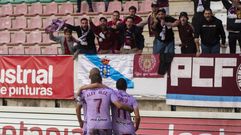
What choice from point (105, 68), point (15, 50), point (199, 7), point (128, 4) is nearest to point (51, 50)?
point (15, 50)

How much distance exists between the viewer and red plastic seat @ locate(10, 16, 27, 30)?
17.4 meters

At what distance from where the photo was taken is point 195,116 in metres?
9.95

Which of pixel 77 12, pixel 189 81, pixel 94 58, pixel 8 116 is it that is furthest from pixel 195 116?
pixel 77 12

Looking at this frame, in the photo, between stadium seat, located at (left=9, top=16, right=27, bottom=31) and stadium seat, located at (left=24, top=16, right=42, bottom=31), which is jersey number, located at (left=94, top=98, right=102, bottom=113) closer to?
stadium seat, located at (left=24, top=16, right=42, bottom=31)

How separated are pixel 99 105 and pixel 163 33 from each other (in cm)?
362

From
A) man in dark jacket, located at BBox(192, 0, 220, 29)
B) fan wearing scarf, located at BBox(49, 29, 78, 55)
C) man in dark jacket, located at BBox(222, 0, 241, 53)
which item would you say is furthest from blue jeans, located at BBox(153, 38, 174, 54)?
fan wearing scarf, located at BBox(49, 29, 78, 55)

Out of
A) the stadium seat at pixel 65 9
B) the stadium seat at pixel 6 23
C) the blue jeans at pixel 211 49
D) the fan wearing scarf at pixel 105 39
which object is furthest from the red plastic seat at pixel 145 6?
the stadium seat at pixel 6 23

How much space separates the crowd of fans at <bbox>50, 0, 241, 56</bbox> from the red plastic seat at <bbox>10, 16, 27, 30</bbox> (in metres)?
5.14

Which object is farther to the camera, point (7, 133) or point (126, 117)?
point (7, 133)

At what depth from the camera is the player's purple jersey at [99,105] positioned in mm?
8141

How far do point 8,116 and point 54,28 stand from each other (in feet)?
8.86

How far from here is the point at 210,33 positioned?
10.9 meters

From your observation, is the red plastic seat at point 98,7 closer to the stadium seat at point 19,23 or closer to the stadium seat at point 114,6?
the stadium seat at point 114,6

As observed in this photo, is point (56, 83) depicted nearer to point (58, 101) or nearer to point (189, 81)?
point (58, 101)
